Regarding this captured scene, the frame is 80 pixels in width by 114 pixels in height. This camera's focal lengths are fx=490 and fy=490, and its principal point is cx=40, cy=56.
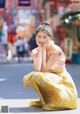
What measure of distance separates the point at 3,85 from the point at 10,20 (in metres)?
37.8

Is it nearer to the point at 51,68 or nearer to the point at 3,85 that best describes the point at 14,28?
the point at 3,85

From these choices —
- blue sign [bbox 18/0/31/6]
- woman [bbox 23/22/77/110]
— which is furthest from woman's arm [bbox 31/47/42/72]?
blue sign [bbox 18/0/31/6]

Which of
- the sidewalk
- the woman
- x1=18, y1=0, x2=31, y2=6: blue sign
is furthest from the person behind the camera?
x1=18, y1=0, x2=31, y2=6: blue sign

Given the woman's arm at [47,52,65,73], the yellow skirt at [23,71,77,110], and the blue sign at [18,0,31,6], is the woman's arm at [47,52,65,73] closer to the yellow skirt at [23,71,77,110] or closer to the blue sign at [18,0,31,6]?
the yellow skirt at [23,71,77,110]

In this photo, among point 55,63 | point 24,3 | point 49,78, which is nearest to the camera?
point 49,78

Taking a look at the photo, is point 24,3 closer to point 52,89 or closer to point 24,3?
point 24,3

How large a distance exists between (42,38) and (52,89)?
2.74ft

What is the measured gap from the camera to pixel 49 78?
760cm

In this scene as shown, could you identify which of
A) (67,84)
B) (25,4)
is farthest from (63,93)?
(25,4)

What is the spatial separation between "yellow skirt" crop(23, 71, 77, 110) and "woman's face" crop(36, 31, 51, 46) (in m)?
0.50

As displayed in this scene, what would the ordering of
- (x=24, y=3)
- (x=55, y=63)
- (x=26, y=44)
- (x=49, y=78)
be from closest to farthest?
(x=49, y=78)
(x=55, y=63)
(x=24, y=3)
(x=26, y=44)

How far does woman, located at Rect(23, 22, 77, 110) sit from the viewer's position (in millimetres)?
7602

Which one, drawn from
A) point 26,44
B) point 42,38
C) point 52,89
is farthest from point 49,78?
point 26,44

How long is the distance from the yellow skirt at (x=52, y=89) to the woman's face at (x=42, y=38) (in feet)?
1.64
